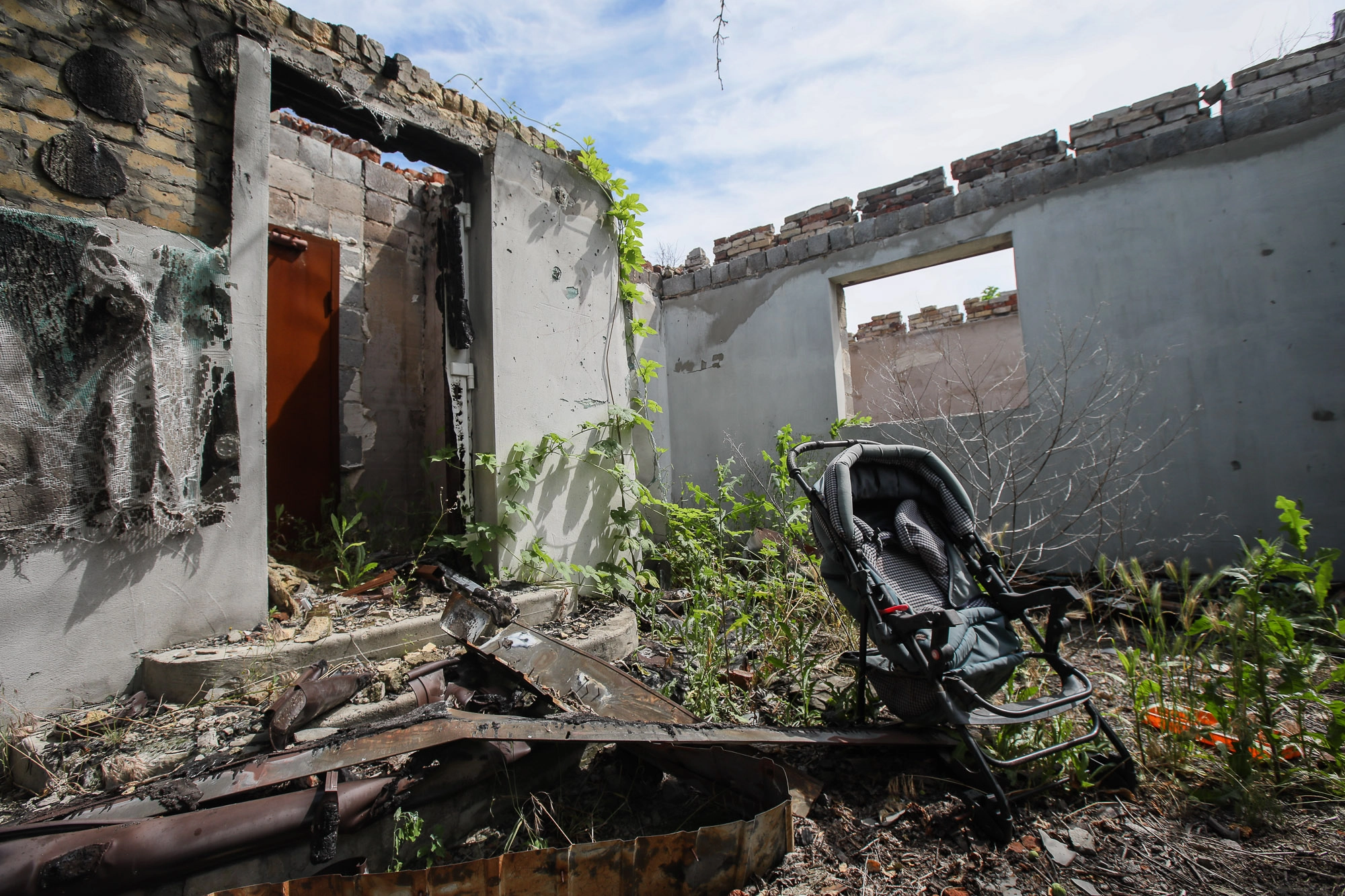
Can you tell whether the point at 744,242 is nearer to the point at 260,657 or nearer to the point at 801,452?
the point at 801,452

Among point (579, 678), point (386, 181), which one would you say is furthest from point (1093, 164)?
point (386, 181)

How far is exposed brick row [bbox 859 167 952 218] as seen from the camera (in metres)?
5.61

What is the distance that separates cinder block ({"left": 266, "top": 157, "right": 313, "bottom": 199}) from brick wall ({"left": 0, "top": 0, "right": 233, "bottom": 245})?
55.0 inches

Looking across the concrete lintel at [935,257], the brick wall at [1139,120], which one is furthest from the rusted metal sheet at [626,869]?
the brick wall at [1139,120]

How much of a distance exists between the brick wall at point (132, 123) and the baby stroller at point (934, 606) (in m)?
3.15

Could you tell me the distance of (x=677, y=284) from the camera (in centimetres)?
739

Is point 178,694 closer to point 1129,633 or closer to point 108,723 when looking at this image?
point 108,723

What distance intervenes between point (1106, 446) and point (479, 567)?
15.6 ft

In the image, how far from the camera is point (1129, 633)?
3.96 m

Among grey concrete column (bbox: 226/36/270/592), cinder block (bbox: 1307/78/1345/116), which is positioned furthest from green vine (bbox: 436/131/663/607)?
cinder block (bbox: 1307/78/1345/116)

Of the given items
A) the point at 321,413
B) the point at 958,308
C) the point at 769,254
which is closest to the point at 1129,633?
the point at 769,254

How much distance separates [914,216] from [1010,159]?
0.89m

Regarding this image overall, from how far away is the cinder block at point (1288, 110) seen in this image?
13.8 feet

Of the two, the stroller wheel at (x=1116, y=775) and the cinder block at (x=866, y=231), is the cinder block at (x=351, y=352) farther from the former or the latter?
the stroller wheel at (x=1116, y=775)
